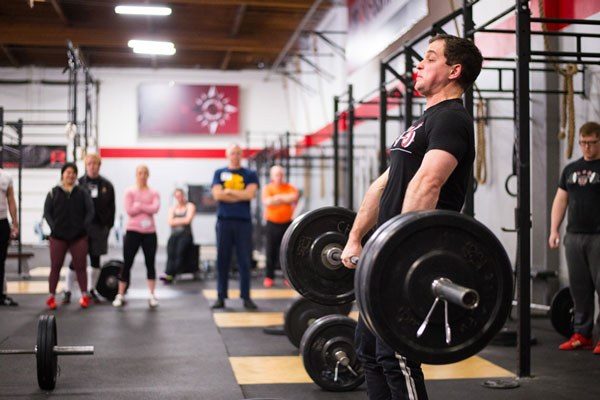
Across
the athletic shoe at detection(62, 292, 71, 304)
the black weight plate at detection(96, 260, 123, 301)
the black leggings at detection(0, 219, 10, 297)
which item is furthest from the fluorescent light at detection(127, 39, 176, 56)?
the athletic shoe at detection(62, 292, 71, 304)

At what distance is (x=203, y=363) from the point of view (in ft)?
12.3

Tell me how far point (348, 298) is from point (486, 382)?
1.14m

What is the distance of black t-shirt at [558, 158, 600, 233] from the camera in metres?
3.93

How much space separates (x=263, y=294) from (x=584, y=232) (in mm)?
3275

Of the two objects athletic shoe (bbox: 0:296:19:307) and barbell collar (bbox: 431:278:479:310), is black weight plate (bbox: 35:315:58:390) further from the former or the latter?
athletic shoe (bbox: 0:296:19:307)

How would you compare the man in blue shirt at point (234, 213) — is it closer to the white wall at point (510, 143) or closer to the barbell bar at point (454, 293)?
the white wall at point (510, 143)

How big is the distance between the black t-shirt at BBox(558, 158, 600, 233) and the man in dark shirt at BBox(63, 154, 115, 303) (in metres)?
3.48

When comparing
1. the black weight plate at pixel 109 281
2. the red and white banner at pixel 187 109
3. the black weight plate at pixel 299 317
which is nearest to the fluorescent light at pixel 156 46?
the black weight plate at pixel 109 281

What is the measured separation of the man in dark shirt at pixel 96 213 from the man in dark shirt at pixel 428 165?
4.15 m

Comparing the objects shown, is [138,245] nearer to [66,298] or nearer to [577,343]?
[66,298]

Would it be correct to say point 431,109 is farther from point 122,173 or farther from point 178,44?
point 122,173

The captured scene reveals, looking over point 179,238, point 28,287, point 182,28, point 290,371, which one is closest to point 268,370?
point 290,371

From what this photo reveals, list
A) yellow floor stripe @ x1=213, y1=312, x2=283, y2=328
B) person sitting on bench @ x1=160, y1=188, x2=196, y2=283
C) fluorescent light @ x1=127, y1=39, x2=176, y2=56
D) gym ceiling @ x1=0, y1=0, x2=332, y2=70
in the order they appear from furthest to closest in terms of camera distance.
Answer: gym ceiling @ x1=0, y1=0, x2=332, y2=70 → person sitting on bench @ x1=160, y1=188, x2=196, y2=283 → fluorescent light @ x1=127, y1=39, x2=176, y2=56 → yellow floor stripe @ x1=213, y1=312, x2=283, y2=328

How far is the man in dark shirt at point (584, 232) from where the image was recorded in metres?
3.93
